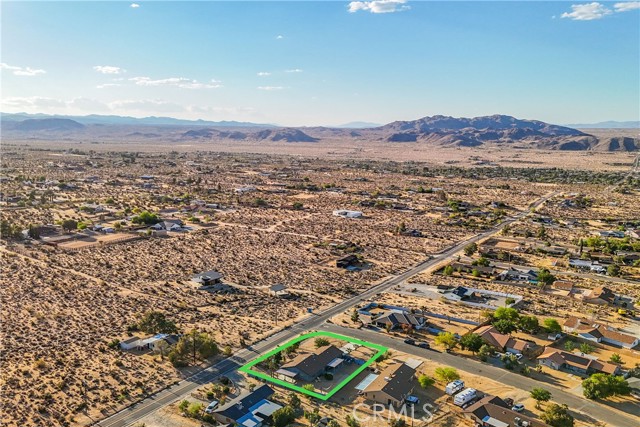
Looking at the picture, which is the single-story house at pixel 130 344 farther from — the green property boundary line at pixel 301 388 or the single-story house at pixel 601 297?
the single-story house at pixel 601 297

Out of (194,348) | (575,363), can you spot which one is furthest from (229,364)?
(575,363)

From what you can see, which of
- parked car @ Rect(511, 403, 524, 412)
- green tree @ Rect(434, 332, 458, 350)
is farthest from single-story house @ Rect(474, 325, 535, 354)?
parked car @ Rect(511, 403, 524, 412)

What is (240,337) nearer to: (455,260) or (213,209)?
(455,260)

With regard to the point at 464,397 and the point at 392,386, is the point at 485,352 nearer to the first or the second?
the point at 464,397

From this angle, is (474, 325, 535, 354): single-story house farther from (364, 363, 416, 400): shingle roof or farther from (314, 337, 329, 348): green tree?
(314, 337, 329, 348): green tree

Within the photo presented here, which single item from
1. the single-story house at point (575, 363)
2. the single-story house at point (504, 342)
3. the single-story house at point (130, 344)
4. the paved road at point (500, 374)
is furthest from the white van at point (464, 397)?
the single-story house at point (130, 344)

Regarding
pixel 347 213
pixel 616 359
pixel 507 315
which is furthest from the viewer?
pixel 347 213

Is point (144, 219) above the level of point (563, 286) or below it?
above

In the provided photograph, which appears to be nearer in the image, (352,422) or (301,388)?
(352,422)
